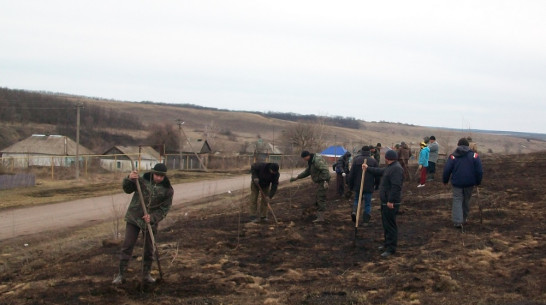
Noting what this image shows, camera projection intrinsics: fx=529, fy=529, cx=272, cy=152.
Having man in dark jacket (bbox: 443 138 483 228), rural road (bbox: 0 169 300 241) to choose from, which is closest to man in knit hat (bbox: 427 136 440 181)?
rural road (bbox: 0 169 300 241)

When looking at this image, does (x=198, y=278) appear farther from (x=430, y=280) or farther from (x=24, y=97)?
(x=24, y=97)

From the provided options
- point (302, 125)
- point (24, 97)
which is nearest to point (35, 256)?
point (302, 125)

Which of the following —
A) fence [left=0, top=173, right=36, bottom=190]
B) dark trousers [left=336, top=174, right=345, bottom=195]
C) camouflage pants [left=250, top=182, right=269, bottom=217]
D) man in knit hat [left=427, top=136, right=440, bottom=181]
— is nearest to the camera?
camouflage pants [left=250, top=182, right=269, bottom=217]

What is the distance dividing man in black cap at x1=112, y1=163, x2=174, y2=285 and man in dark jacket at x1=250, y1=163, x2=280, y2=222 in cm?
410

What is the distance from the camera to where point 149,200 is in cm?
676

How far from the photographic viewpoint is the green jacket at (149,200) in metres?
6.62

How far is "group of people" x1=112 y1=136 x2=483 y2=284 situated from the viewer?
6664mm

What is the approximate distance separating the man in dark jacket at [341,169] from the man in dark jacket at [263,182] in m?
3.08

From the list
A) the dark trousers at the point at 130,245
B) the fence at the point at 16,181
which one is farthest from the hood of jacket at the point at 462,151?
the fence at the point at 16,181

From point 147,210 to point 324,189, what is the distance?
4.67 meters

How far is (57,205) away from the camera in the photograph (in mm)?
19062

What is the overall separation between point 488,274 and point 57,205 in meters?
16.4

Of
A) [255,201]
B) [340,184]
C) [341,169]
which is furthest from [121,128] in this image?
[255,201]

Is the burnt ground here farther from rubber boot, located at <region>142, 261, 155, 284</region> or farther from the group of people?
the group of people
